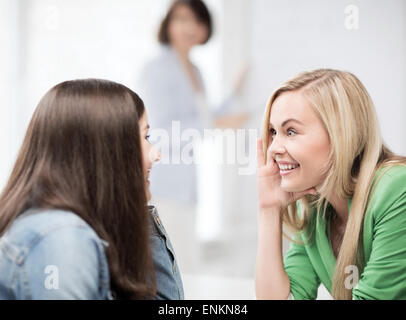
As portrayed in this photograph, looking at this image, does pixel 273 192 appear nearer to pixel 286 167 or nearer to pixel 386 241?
pixel 286 167

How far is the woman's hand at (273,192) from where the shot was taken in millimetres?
1028

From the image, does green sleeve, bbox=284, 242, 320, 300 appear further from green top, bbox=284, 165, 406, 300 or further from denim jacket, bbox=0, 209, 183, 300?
denim jacket, bbox=0, 209, 183, 300

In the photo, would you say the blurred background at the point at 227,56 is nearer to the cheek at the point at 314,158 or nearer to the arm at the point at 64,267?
the cheek at the point at 314,158

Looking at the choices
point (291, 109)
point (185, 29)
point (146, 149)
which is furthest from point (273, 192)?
point (185, 29)

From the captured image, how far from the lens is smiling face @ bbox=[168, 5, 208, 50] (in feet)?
4.99

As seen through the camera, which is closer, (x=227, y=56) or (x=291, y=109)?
(x=291, y=109)

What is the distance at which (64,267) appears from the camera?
2.44ft

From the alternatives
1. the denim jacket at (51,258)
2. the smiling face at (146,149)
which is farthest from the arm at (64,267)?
the smiling face at (146,149)

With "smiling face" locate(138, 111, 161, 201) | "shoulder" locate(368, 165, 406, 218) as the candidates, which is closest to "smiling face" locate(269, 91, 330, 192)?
"shoulder" locate(368, 165, 406, 218)

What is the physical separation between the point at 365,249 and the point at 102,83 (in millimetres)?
611

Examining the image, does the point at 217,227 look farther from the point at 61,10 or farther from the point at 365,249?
the point at 61,10

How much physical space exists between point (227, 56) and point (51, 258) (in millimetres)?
1152

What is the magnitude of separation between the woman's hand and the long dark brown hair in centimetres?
28

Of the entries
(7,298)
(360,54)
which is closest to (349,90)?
(360,54)
